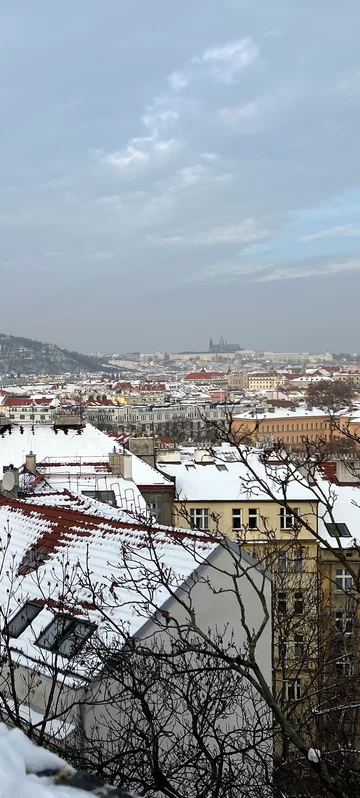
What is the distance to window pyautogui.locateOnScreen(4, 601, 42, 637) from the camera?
9.67m

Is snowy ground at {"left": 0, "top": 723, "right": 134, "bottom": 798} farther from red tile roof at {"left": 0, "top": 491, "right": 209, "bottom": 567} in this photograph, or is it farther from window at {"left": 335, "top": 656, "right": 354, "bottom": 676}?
red tile roof at {"left": 0, "top": 491, "right": 209, "bottom": 567}

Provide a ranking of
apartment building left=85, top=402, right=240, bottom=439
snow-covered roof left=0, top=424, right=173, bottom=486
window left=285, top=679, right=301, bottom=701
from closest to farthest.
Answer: window left=285, top=679, right=301, bottom=701 → snow-covered roof left=0, top=424, right=173, bottom=486 → apartment building left=85, top=402, right=240, bottom=439

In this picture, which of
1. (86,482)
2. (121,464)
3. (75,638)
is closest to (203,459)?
(121,464)

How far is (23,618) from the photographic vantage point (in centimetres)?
951

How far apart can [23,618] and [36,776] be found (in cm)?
708

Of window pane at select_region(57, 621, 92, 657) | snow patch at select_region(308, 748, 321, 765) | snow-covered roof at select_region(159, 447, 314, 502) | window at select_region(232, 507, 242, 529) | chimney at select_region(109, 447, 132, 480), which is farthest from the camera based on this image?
chimney at select_region(109, 447, 132, 480)

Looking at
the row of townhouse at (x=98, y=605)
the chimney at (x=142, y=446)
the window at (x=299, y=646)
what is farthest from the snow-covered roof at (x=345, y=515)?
the chimney at (x=142, y=446)

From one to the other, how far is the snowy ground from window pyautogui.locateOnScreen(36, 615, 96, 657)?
18.8 feet

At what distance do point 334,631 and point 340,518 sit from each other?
21.2ft

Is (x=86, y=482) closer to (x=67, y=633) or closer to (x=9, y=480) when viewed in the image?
(x=9, y=480)

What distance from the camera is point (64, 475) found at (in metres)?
22.5

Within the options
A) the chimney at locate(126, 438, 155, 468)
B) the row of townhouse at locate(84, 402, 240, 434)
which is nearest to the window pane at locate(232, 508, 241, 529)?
the chimney at locate(126, 438, 155, 468)

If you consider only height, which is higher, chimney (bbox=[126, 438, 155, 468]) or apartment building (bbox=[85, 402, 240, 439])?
chimney (bbox=[126, 438, 155, 468])

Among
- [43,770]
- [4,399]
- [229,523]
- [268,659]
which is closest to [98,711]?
[268,659]
